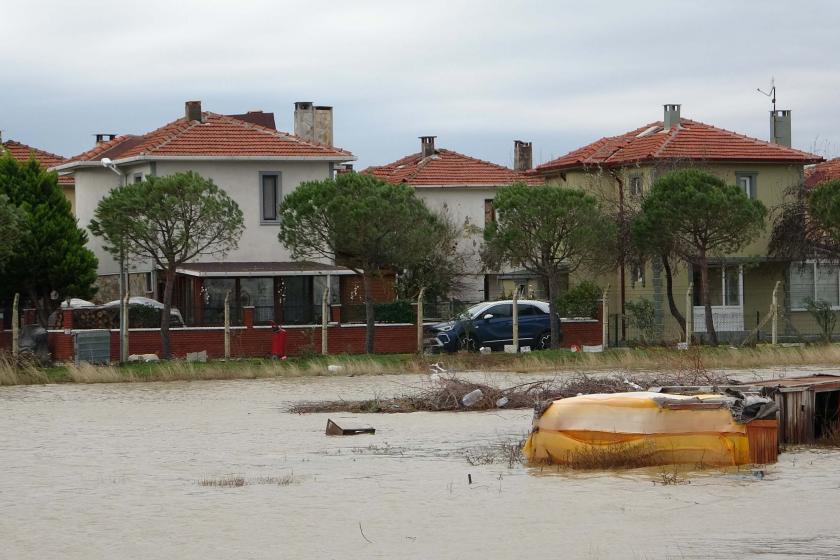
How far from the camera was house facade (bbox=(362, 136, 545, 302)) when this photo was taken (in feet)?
205

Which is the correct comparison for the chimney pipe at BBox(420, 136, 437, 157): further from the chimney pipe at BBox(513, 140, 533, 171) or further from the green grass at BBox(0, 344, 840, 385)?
the green grass at BBox(0, 344, 840, 385)

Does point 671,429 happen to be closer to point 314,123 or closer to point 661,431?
point 661,431

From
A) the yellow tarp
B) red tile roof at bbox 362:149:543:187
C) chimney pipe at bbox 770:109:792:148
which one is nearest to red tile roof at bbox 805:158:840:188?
chimney pipe at bbox 770:109:792:148

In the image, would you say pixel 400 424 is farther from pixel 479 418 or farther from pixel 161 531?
pixel 161 531

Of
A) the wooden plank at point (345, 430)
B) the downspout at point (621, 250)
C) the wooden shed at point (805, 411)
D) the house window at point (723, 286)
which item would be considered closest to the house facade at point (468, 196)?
the downspout at point (621, 250)

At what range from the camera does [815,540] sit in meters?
15.6

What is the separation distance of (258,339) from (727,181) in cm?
1885

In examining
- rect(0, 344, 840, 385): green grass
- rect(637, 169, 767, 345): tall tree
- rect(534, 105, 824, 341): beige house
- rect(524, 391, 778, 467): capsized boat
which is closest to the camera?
rect(524, 391, 778, 467): capsized boat

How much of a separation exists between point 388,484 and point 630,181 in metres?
36.0

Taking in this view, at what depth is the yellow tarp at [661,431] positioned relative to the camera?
2098cm

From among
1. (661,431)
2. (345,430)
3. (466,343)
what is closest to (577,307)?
(466,343)

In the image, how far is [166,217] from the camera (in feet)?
139

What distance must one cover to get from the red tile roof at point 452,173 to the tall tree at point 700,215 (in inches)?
675

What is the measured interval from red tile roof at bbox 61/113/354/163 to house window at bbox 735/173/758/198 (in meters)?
13.9
